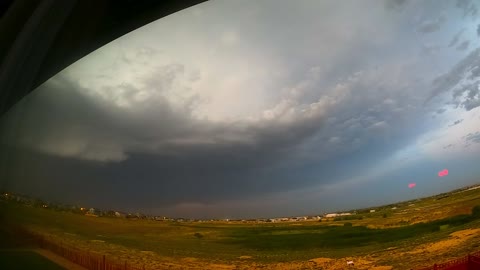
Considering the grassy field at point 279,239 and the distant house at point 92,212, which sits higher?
the distant house at point 92,212

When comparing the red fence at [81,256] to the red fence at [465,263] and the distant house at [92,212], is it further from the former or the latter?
the red fence at [465,263]

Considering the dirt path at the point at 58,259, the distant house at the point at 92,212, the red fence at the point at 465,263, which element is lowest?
the red fence at the point at 465,263

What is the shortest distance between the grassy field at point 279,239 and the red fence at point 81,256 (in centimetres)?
2

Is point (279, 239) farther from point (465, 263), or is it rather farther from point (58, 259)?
point (58, 259)

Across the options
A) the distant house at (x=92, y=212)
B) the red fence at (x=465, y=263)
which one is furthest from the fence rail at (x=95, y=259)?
the distant house at (x=92, y=212)

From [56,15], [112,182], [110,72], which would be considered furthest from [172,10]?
[112,182]

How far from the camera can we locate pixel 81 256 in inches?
66.6

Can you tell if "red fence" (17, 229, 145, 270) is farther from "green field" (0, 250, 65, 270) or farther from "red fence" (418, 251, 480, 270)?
"red fence" (418, 251, 480, 270)

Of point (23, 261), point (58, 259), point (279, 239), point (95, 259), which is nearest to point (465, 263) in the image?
point (279, 239)

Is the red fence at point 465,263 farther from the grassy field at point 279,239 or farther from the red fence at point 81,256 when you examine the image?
the red fence at point 81,256

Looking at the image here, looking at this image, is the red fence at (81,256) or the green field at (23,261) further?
the green field at (23,261)

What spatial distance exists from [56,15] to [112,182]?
967 mm

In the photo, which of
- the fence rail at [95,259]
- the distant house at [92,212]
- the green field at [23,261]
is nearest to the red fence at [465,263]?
the fence rail at [95,259]

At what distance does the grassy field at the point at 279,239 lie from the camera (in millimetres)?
1646
